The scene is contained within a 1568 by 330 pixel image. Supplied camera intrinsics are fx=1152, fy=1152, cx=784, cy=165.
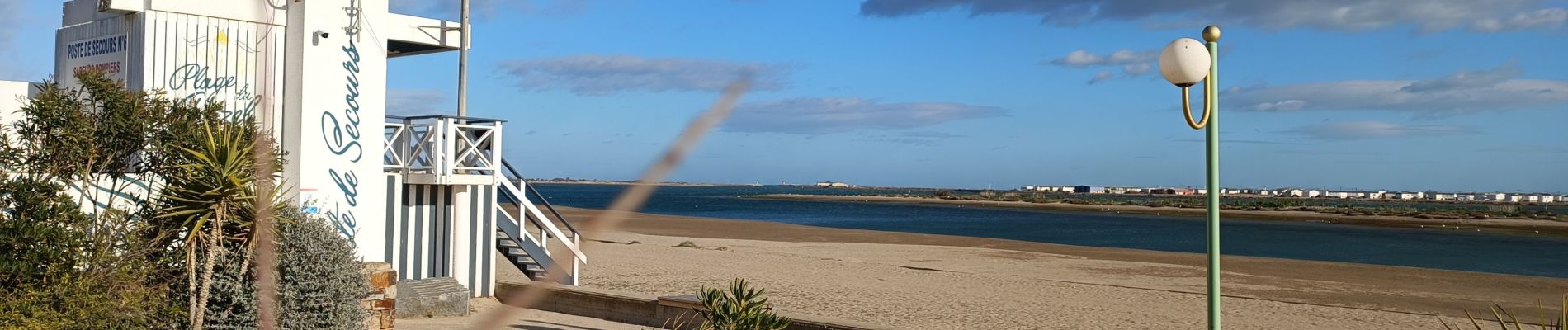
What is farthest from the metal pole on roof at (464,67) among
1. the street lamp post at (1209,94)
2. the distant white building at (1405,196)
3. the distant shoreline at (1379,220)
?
the distant white building at (1405,196)

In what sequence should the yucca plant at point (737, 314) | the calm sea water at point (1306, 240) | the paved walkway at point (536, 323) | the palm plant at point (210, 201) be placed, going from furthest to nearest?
the calm sea water at point (1306, 240)
the paved walkway at point (536, 323)
the yucca plant at point (737, 314)
the palm plant at point (210, 201)

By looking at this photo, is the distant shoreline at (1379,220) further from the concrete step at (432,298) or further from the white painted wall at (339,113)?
the white painted wall at (339,113)

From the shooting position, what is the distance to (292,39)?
10.0 metres

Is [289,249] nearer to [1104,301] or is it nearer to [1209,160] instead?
[1209,160]

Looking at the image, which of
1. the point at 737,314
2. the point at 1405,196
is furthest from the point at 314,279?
the point at 1405,196

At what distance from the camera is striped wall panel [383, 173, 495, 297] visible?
13.2 meters

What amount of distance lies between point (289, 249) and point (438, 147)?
517cm

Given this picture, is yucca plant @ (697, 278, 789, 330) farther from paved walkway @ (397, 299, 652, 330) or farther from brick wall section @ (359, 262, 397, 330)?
brick wall section @ (359, 262, 397, 330)

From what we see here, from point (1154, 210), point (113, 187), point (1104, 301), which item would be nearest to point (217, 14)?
point (113, 187)

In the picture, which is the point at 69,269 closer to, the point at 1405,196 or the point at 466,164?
the point at 466,164

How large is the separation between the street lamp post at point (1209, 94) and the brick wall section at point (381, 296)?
6721mm

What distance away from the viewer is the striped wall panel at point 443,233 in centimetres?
1323

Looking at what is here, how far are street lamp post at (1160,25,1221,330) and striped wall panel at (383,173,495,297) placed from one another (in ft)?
31.1

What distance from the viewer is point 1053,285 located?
68.6 ft
